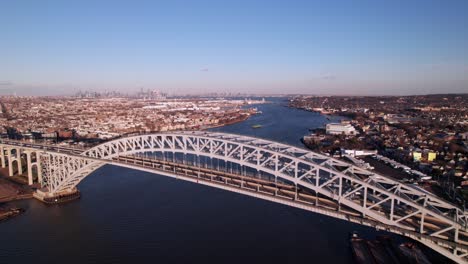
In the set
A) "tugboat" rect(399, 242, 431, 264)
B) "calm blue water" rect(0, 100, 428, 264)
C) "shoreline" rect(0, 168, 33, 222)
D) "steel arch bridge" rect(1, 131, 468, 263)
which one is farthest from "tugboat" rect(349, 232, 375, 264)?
"shoreline" rect(0, 168, 33, 222)

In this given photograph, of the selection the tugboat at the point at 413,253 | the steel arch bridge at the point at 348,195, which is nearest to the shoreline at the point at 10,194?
the steel arch bridge at the point at 348,195

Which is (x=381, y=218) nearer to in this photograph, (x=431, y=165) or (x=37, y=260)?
(x=37, y=260)

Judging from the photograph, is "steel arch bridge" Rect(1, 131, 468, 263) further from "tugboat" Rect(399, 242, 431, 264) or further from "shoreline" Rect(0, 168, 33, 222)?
"shoreline" Rect(0, 168, 33, 222)

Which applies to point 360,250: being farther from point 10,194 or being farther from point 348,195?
point 10,194

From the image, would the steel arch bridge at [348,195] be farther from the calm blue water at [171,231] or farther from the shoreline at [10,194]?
the shoreline at [10,194]

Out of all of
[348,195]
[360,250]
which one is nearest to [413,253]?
[360,250]

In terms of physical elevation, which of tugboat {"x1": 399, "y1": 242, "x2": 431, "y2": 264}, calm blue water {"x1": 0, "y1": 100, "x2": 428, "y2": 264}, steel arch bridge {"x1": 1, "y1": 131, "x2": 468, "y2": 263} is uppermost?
steel arch bridge {"x1": 1, "y1": 131, "x2": 468, "y2": 263}

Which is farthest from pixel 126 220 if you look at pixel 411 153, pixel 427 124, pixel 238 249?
pixel 427 124

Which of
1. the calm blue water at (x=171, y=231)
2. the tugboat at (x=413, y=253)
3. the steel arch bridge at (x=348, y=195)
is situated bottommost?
the calm blue water at (x=171, y=231)
